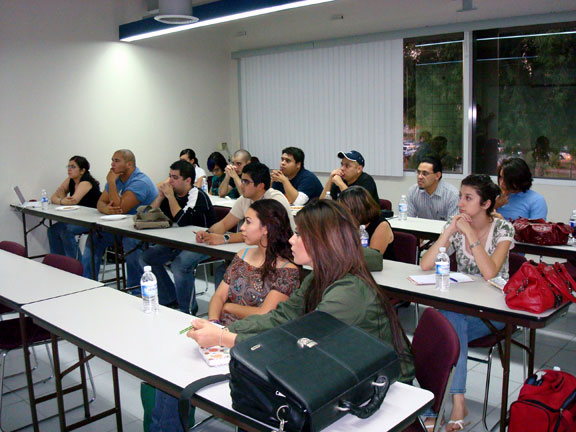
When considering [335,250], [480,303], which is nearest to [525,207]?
[480,303]

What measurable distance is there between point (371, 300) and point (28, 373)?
6.01 feet

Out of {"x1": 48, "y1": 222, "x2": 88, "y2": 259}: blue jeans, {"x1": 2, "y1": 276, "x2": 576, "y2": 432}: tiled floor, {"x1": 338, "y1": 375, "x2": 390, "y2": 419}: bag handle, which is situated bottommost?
{"x1": 2, "y1": 276, "x2": 576, "y2": 432}: tiled floor

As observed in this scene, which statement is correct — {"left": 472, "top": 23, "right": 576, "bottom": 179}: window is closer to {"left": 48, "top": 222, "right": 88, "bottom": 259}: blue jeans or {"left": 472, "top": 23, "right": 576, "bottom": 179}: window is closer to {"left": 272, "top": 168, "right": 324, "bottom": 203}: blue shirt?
{"left": 272, "top": 168, "right": 324, "bottom": 203}: blue shirt

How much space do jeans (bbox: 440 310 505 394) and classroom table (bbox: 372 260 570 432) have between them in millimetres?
151

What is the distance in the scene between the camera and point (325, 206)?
6.89 feet

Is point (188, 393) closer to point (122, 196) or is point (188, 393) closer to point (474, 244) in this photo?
Answer: point (474, 244)

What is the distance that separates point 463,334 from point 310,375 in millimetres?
1640

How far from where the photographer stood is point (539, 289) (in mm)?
2510

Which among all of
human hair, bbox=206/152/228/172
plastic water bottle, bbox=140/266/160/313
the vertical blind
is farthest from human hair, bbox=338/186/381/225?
human hair, bbox=206/152/228/172

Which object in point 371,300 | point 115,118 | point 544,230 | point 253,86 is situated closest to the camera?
point 371,300

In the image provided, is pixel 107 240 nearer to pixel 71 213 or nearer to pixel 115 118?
pixel 71 213

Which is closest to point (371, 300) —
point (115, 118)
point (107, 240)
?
point (107, 240)

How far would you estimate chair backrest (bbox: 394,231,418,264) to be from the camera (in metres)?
3.91

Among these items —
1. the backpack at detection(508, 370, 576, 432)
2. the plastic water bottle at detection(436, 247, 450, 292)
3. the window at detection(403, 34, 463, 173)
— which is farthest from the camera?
the window at detection(403, 34, 463, 173)
